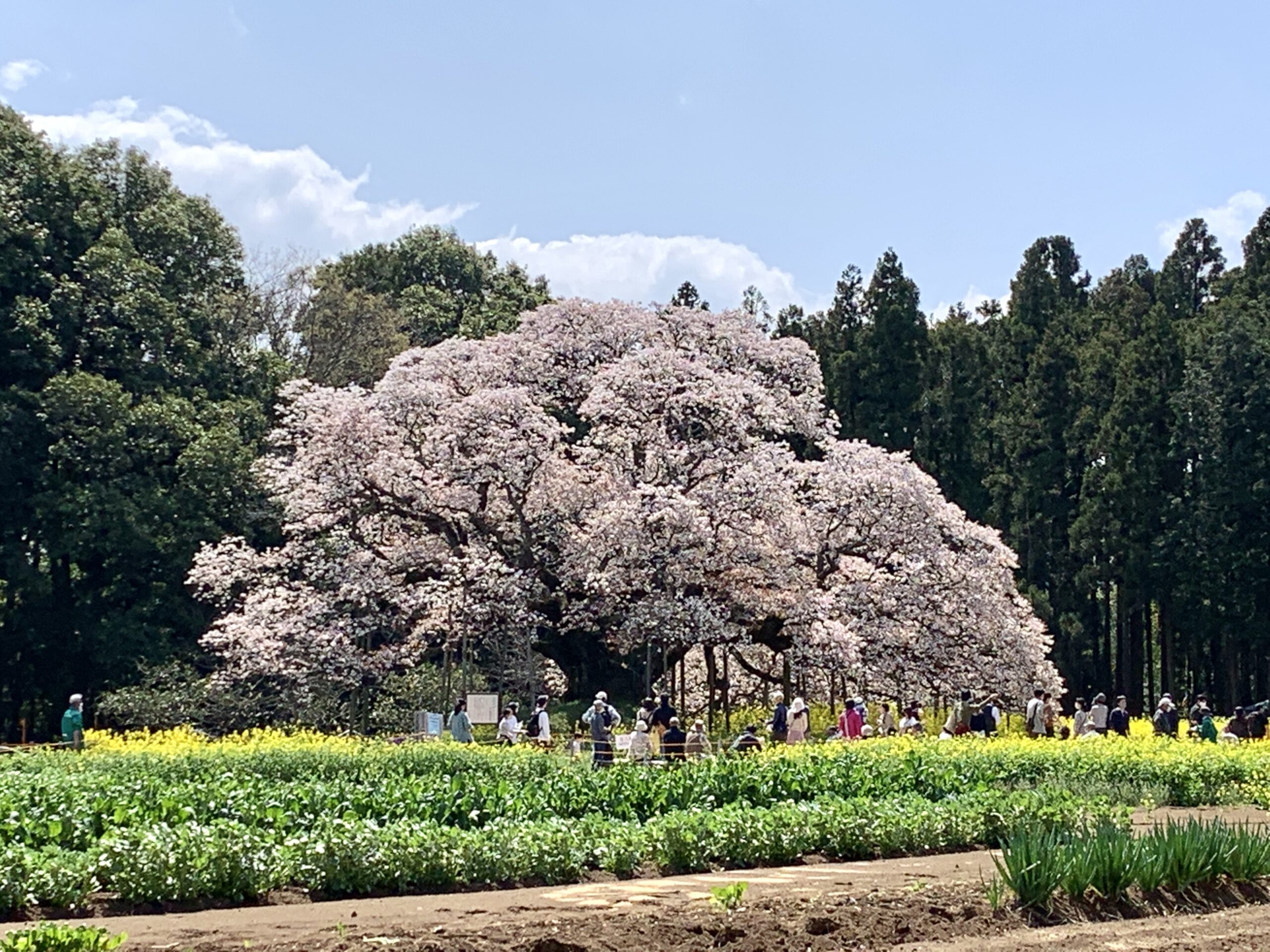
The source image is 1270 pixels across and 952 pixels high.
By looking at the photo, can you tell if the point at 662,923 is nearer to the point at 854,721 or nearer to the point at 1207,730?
the point at 854,721

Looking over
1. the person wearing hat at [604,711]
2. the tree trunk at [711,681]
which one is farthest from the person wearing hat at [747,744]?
the tree trunk at [711,681]

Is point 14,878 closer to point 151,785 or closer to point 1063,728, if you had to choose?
point 151,785

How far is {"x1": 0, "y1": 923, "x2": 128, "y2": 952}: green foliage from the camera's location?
7.09 m

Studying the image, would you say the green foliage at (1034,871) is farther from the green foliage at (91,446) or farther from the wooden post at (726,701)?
the green foliage at (91,446)

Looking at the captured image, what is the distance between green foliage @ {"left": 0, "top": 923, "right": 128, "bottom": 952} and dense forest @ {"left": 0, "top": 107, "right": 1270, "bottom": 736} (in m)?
26.4

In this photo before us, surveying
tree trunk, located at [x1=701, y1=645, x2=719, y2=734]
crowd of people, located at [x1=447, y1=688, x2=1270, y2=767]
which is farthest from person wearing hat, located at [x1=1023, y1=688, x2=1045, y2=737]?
tree trunk, located at [x1=701, y1=645, x2=719, y2=734]

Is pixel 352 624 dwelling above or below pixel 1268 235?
below

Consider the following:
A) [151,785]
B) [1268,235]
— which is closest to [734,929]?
[151,785]

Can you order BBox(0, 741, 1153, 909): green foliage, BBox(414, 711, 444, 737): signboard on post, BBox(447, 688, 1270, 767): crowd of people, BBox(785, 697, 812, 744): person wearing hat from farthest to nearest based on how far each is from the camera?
BBox(414, 711, 444, 737): signboard on post
BBox(785, 697, 812, 744): person wearing hat
BBox(447, 688, 1270, 767): crowd of people
BBox(0, 741, 1153, 909): green foliage

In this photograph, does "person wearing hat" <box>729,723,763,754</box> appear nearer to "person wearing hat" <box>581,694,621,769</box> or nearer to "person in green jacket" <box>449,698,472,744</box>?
"person wearing hat" <box>581,694,621,769</box>

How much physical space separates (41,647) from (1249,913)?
31.4m

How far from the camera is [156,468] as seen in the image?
35406mm

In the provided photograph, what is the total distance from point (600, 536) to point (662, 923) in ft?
63.1

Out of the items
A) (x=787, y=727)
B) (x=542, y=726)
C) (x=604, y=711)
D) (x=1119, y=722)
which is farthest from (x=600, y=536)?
(x=1119, y=722)
